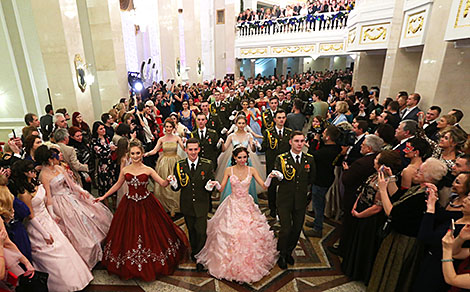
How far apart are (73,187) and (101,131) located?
1.40 metres

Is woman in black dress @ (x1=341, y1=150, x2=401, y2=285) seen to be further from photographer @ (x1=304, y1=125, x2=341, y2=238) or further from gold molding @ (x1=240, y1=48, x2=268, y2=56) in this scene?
gold molding @ (x1=240, y1=48, x2=268, y2=56)

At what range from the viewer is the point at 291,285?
3.38 meters

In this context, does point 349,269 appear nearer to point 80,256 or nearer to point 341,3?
point 80,256

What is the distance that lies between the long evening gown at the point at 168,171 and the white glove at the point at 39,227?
2151 mm

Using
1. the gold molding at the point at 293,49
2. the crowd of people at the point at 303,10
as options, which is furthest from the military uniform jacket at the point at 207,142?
the gold molding at the point at 293,49

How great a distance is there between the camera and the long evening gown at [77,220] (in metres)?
3.51

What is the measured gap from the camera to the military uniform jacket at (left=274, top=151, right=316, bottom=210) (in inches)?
132

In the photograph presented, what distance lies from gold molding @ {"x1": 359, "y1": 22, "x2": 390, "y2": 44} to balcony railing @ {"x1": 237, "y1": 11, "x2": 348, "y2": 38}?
954 cm

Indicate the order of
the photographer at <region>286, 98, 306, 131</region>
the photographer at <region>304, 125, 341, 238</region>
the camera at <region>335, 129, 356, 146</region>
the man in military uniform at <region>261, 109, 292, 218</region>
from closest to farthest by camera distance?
the photographer at <region>304, 125, 341, 238</region>
the camera at <region>335, 129, 356, 146</region>
the man in military uniform at <region>261, 109, 292, 218</region>
the photographer at <region>286, 98, 306, 131</region>

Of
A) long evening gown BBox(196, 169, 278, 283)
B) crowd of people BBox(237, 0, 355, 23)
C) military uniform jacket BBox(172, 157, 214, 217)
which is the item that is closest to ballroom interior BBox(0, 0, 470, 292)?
long evening gown BBox(196, 169, 278, 283)

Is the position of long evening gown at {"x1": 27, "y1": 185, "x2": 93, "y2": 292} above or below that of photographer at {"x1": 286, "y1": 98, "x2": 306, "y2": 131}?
below

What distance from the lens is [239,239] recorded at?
10.9 ft

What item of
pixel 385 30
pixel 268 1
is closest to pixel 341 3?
pixel 385 30

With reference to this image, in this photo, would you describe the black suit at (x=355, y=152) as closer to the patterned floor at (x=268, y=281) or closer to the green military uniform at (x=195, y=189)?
the patterned floor at (x=268, y=281)
